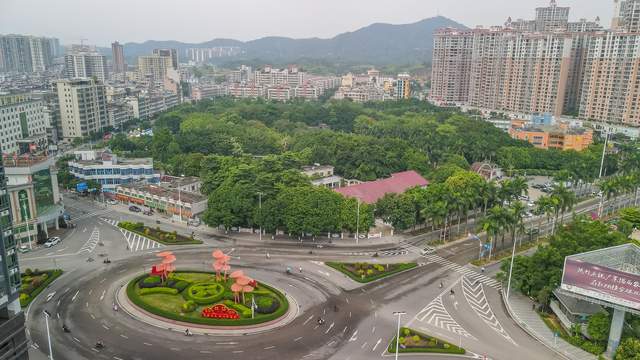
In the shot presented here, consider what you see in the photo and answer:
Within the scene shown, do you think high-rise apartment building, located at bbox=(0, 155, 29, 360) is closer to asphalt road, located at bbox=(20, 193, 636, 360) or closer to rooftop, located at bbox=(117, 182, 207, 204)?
asphalt road, located at bbox=(20, 193, 636, 360)

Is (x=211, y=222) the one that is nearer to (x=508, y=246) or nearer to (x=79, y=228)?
(x=79, y=228)

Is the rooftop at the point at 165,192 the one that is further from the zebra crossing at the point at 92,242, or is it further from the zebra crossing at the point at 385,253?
the zebra crossing at the point at 385,253

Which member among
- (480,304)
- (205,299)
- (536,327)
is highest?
(205,299)

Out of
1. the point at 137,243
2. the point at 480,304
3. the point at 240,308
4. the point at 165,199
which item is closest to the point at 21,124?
the point at 165,199

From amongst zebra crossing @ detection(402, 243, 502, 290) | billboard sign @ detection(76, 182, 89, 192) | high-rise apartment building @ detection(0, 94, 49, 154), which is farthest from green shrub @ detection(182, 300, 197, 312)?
high-rise apartment building @ detection(0, 94, 49, 154)

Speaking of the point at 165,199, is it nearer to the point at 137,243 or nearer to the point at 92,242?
the point at 137,243

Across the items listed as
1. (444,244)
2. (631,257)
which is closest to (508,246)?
(444,244)
